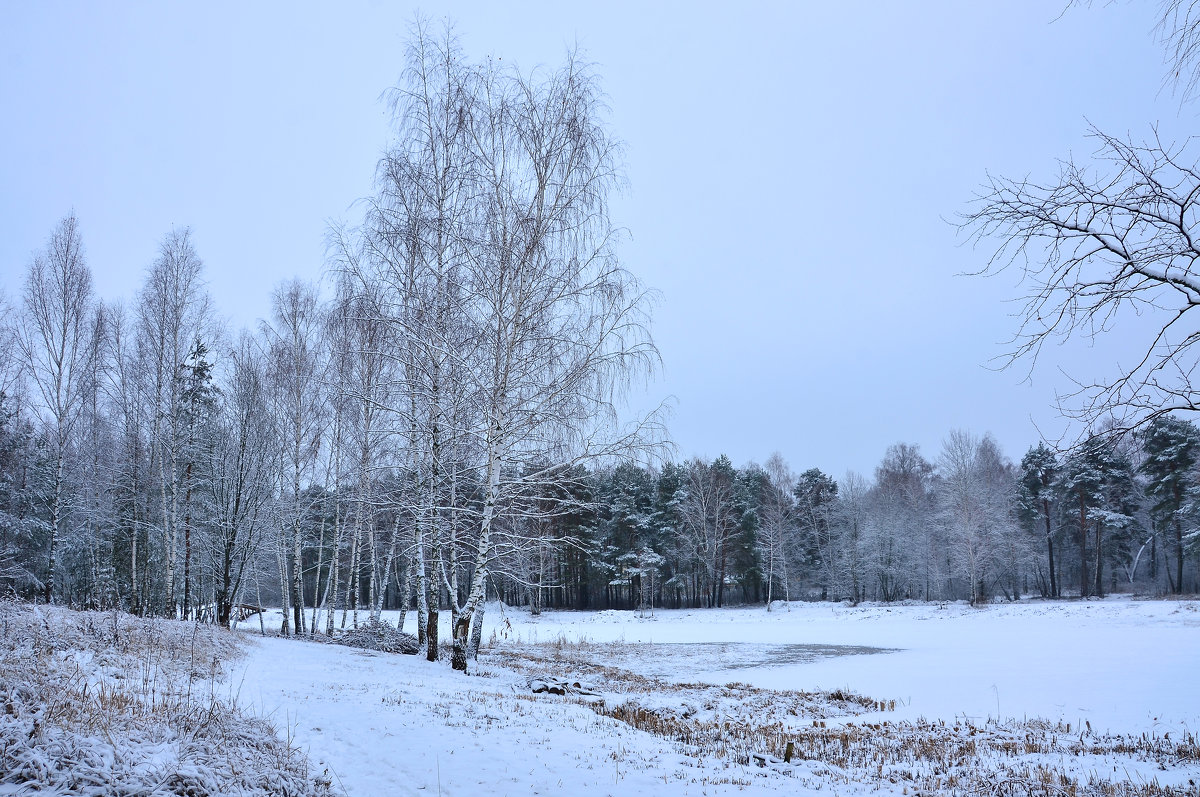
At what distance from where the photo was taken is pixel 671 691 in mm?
13211

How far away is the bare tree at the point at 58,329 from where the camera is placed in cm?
2072

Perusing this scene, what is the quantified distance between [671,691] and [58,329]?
22450mm

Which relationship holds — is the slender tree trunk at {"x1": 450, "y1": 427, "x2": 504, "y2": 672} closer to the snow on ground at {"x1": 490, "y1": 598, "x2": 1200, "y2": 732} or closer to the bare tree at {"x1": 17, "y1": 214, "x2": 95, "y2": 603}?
the snow on ground at {"x1": 490, "y1": 598, "x2": 1200, "y2": 732}

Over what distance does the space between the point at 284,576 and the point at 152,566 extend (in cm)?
1114

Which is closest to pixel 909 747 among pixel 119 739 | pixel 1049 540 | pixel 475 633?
pixel 119 739

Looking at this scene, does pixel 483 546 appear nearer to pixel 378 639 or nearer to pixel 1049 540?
pixel 378 639

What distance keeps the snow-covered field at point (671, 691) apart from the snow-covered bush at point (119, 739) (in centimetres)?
70

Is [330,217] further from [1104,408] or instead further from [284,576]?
[1104,408]

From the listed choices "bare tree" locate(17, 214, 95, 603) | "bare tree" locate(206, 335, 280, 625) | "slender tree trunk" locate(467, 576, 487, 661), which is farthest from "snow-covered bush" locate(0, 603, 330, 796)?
"bare tree" locate(17, 214, 95, 603)

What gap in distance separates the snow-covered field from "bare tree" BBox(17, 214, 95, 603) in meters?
11.9

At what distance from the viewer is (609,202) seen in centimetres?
1427

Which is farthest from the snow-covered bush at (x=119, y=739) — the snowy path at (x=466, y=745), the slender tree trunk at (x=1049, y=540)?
the slender tree trunk at (x=1049, y=540)

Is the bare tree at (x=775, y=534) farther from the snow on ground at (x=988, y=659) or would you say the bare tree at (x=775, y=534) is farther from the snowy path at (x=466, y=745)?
the snowy path at (x=466, y=745)

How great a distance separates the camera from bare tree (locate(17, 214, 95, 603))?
20719 millimetres
